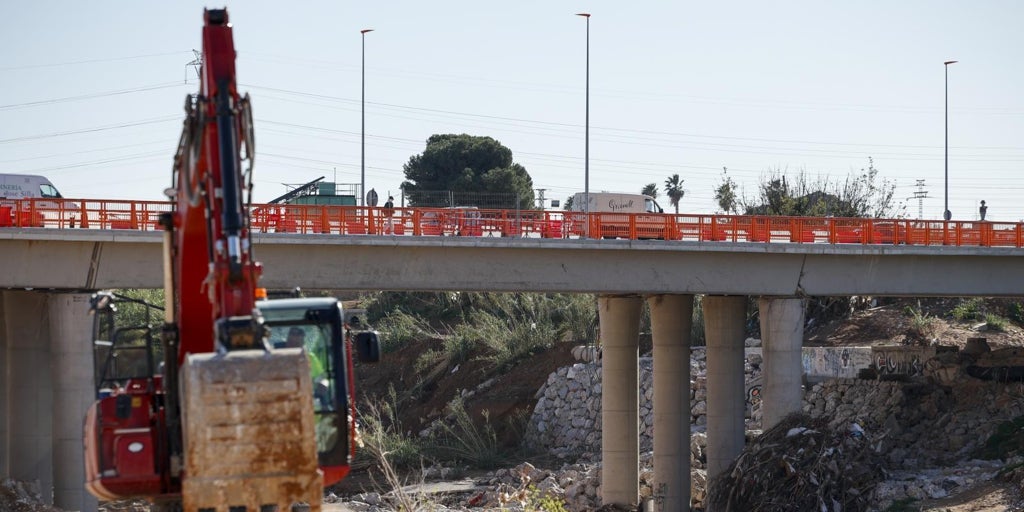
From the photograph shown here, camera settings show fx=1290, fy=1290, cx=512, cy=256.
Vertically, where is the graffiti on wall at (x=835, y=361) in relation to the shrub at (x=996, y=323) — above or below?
below

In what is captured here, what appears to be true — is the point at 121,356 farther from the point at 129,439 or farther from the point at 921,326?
the point at 921,326

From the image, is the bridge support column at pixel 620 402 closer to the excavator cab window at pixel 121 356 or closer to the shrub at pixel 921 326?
the shrub at pixel 921 326

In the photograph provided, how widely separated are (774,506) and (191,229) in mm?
20100

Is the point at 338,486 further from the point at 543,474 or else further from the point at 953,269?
the point at 953,269

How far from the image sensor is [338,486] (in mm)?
44438

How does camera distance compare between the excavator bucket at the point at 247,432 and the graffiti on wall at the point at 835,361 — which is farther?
the graffiti on wall at the point at 835,361

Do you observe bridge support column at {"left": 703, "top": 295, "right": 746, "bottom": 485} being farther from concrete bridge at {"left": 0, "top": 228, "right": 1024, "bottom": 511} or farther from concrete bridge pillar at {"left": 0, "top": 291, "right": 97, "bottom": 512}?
concrete bridge pillar at {"left": 0, "top": 291, "right": 97, "bottom": 512}

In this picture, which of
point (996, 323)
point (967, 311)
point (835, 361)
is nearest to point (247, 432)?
point (835, 361)

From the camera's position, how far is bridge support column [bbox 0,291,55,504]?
107 feet

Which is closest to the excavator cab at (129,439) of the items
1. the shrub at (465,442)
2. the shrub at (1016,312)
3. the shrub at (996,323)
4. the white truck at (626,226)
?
the white truck at (626,226)

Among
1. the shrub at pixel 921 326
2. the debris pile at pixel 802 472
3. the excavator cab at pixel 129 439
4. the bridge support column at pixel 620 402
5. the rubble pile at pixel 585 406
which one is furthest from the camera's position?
the shrub at pixel 921 326

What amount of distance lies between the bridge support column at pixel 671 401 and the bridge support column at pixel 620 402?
689 mm

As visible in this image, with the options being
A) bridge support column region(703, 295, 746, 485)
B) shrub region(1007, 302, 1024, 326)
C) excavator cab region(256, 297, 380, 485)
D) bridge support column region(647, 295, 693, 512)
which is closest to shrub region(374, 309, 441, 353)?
shrub region(1007, 302, 1024, 326)

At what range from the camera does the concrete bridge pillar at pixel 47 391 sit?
30.8 meters
